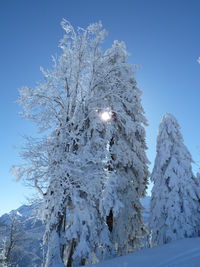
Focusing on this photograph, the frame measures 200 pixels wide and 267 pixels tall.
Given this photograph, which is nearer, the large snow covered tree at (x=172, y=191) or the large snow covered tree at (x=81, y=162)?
the large snow covered tree at (x=81, y=162)

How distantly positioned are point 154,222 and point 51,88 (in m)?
12.8

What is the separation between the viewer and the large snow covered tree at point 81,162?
10812 millimetres

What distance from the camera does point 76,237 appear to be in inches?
469

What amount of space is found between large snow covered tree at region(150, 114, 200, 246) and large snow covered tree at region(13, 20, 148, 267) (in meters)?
2.75

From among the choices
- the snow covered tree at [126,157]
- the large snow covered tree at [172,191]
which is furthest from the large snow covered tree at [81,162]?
the large snow covered tree at [172,191]

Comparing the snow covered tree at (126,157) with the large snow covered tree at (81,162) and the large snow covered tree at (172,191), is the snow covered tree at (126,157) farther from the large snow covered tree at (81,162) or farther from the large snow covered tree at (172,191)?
the large snow covered tree at (172,191)

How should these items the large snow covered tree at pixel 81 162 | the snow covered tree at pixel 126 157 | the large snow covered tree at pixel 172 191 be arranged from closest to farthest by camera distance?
the large snow covered tree at pixel 81 162, the snow covered tree at pixel 126 157, the large snow covered tree at pixel 172 191

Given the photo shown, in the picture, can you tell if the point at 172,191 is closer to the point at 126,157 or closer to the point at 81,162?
the point at 126,157

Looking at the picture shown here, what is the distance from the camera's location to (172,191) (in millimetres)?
18734

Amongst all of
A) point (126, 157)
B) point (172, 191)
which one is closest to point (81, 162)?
point (126, 157)

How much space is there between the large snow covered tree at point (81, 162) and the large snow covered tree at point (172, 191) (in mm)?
2753

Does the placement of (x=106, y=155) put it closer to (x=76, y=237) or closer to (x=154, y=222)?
(x=76, y=237)

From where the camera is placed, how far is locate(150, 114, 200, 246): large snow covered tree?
17.5 metres

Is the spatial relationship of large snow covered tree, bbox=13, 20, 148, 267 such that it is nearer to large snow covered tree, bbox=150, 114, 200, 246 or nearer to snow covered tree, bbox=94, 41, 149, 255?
snow covered tree, bbox=94, 41, 149, 255
